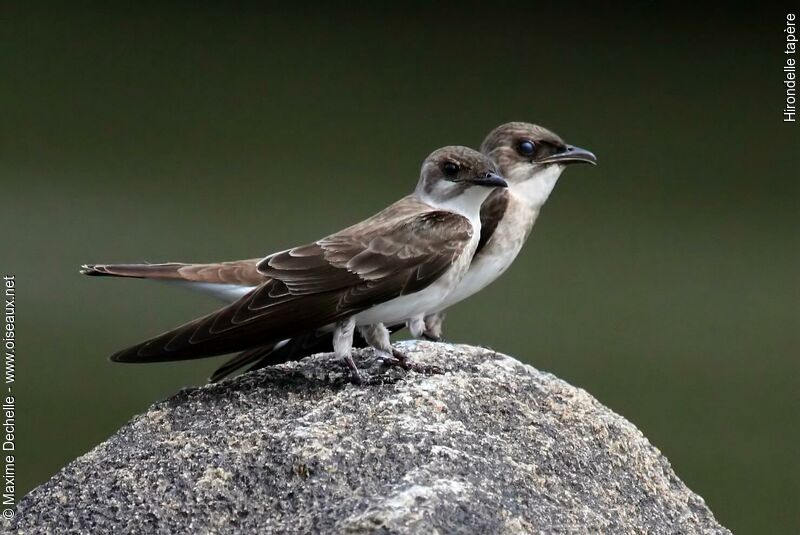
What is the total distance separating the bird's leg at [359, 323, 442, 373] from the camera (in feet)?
11.3

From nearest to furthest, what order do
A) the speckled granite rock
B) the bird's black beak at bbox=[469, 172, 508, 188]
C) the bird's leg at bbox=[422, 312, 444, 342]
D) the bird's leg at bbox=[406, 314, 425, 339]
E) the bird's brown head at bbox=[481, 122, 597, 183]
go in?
the speckled granite rock
the bird's black beak at bbox=[469, 172, 508, 188]
the bird's leg at bbox=[406, 314, 425, 339]
the bird's brown head at bbox=[481, 122, 597, 183]
the bird's leg at bbox=[422, 312, 444, 342]

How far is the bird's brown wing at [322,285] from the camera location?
3.31 meters

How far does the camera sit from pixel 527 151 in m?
4.54

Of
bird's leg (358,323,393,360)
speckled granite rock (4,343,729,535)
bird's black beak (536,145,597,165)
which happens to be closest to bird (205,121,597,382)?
bird's black beak (536,145,597,165)

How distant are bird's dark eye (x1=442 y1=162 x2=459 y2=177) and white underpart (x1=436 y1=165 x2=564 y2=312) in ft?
2.11

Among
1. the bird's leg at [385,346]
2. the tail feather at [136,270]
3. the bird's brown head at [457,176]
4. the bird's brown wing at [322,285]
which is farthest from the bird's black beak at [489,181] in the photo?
the tail feather at [136,270]

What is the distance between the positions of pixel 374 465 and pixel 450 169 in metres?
1.13

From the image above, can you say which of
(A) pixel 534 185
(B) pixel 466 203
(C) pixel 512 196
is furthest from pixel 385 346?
(A) pixel 534 185

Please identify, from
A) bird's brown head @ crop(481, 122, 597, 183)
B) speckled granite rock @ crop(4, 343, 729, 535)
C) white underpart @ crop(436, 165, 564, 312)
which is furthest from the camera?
bird's brown head @ crop(481, 122, 597, 183)

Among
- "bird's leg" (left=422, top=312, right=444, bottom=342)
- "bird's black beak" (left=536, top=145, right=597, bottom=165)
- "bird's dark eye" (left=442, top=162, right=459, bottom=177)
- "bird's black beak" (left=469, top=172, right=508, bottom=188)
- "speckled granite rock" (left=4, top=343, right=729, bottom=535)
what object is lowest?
"bird's leg" (left=422, top=312, right=444, bottom=342)

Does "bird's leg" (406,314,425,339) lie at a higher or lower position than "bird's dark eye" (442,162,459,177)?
lower

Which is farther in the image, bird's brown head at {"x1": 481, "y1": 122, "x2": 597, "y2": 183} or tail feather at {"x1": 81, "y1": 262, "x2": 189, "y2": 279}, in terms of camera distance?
bird's brown head at {"x1": 481, "y1": 122, "x2": 597, "y2": 183}

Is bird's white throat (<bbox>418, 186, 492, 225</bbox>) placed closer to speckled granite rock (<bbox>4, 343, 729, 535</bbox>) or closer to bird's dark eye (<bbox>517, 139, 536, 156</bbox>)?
speckled granite rock (<bbox>4, 343, 729, 535</bbox>)

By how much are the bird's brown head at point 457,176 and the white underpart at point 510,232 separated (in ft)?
1.92
